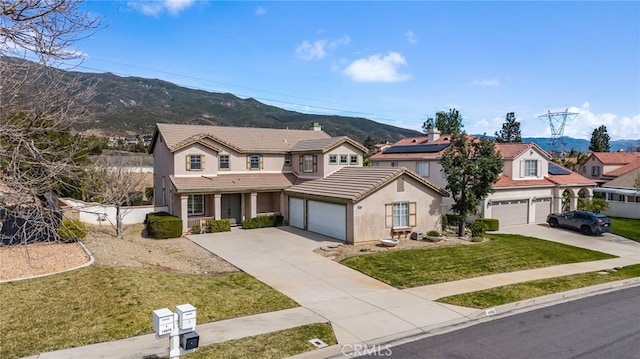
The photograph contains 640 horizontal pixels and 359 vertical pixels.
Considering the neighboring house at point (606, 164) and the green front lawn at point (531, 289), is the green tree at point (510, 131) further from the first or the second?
the green front lawn at point (531, 289)

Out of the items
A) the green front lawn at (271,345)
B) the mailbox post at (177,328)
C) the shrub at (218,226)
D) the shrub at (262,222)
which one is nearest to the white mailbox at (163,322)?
the mailbox post at (177,328)

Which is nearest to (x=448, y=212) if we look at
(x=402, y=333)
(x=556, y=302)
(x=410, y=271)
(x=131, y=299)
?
(x=410, y=271)

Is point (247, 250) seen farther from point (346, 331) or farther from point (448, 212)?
point (448, 212)

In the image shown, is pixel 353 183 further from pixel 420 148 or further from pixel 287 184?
pixel 420 148

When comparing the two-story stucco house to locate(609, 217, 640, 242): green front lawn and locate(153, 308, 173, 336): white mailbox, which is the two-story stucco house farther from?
locate(153, 308, 173, 336): white mailbox

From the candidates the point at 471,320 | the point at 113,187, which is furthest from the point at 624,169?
the point at 113,187
